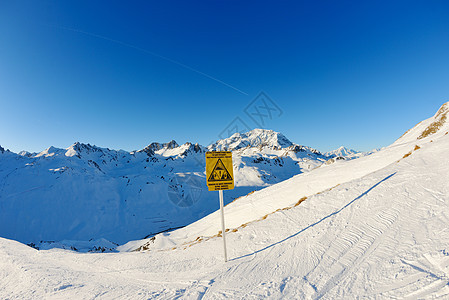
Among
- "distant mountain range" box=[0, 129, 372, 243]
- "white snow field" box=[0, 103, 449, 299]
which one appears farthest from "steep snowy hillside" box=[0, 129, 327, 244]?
"white snow field" box=[0, 103, 449, 299]

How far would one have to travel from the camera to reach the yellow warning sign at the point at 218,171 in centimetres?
453

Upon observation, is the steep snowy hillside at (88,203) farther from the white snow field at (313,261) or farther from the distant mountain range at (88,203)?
the white snow field at (313,261)

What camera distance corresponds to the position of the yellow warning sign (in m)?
4.53

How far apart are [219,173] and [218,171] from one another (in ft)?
0.20

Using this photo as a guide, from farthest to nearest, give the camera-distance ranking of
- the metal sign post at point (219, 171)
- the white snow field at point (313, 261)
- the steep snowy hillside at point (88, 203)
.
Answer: the steep snowy hillside at point (88, 203), the metal sign post at point (219, 171), the white snow field at point (313, 261)

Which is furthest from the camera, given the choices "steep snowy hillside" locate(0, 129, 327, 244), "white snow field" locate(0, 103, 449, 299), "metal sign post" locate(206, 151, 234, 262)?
"steep snowy hillside" locate(0, 129, 327, 244)

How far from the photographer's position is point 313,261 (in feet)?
11.9

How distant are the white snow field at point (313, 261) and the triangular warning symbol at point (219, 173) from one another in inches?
81.3

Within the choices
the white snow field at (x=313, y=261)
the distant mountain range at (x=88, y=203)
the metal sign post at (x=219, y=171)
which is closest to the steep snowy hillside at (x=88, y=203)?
the distant mountain range at (x=88, y=203)

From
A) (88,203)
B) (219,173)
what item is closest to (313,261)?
(219,173)

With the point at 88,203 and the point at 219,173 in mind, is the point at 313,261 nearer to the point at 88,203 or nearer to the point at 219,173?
the point at 219,173

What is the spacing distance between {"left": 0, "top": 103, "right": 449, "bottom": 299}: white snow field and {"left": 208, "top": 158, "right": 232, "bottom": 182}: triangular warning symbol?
206 cm

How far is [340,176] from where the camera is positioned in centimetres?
1022

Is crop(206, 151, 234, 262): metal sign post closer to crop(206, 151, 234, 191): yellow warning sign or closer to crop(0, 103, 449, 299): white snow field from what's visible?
crop(206, 151, 234, 191): yellow warning sign
